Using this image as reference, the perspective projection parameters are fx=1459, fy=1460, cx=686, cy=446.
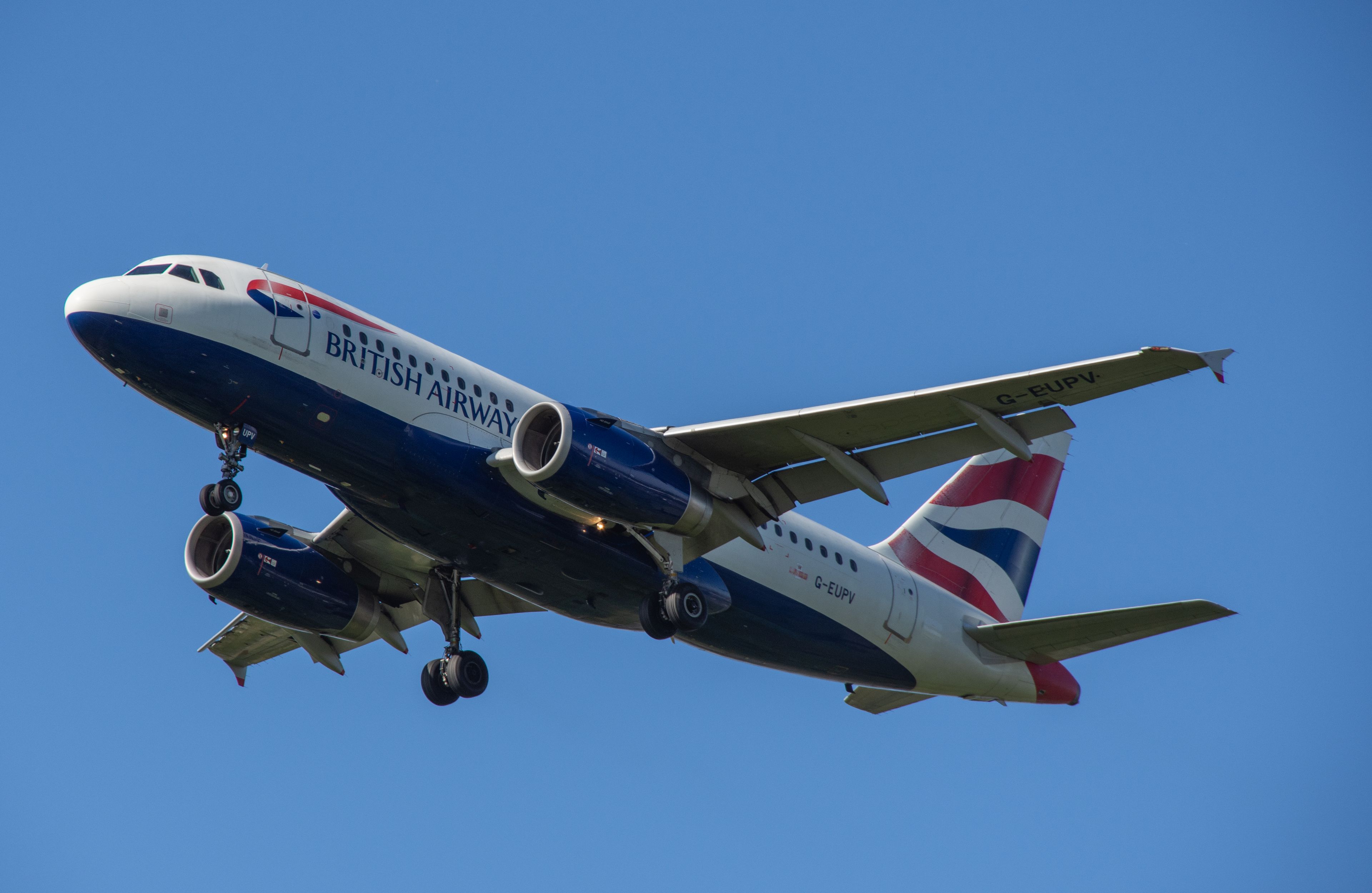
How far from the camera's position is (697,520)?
24.1m

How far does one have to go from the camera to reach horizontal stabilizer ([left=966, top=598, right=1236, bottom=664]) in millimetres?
24016

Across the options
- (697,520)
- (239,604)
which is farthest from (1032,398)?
(239,604)

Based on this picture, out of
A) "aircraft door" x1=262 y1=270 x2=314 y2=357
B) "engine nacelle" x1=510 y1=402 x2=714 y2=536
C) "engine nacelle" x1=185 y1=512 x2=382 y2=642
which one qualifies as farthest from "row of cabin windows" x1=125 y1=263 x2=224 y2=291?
"engine nacelle" x1=185 y1=512 x2=382 y2=642

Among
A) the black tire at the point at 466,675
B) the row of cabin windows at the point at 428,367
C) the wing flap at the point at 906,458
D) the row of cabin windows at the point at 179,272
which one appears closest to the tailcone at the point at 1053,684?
the wing flap at the point at 906,458

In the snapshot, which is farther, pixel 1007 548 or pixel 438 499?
pixel 1007 548

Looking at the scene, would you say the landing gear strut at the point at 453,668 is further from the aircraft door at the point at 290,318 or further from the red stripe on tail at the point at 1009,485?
the red stripe on tail at the point at 1009,485

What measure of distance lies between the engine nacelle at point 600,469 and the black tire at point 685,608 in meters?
1.41

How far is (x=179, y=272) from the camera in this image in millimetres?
21906

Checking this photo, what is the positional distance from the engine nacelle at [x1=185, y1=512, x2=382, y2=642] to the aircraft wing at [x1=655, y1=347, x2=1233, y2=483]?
8.27 metres

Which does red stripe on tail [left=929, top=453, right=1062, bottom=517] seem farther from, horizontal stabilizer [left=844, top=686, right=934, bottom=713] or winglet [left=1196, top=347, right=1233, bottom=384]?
winglet [left=1196, top=347, right=1233, bottom=384]

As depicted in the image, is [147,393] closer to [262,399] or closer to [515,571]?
[262,399]

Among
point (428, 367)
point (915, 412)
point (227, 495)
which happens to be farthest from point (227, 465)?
point (915, 412)

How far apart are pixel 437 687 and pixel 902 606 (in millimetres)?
8993

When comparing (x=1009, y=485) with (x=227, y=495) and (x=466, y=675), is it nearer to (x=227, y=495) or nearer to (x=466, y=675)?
(x=466, y=675)
